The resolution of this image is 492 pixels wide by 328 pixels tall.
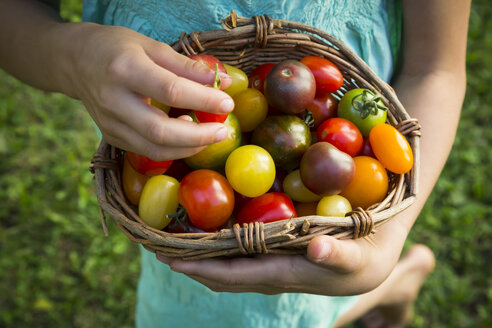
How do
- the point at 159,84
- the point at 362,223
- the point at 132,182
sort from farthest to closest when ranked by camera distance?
the point at 132,182, the point at 362,223, the point at 159,84

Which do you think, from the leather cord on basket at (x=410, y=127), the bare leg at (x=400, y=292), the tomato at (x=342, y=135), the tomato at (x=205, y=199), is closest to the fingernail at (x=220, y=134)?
the tomato at (x=205, y=199)

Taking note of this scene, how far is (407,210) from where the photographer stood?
152 cm

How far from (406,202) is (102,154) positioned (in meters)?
1.01

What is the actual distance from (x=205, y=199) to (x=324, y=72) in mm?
642

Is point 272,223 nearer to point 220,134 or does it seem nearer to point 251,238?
point 251,238

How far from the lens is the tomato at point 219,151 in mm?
1387

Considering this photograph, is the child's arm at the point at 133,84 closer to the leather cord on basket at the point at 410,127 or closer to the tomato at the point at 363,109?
the tomato at the point at 363,109

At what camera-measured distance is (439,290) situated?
111 inches

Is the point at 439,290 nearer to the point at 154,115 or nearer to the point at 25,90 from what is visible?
the point at 154,115

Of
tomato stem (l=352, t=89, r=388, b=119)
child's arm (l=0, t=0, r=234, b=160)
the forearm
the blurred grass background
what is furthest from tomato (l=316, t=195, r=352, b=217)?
the blurred grass background

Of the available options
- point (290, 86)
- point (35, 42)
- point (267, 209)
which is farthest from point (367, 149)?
point (35, 42)

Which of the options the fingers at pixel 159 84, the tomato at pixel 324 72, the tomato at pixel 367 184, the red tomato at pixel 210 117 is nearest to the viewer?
the fingers at pixel 159 84

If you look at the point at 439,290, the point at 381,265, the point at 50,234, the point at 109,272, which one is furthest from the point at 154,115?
the point at 439,290

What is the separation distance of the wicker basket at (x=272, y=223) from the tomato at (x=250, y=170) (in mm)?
214
